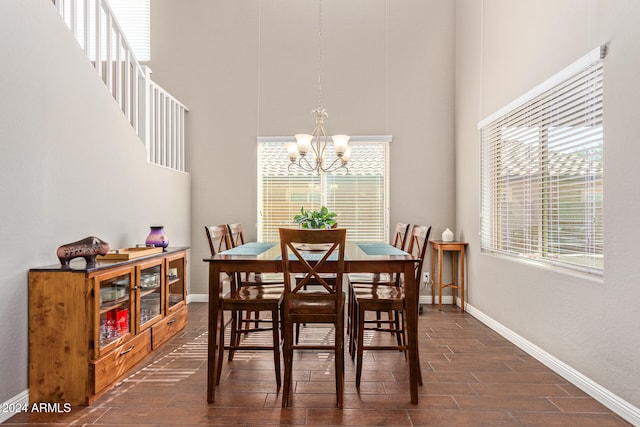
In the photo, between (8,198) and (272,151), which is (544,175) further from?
(8,198)

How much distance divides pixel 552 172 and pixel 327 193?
2.63 metres

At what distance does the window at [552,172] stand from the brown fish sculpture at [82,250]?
304 centimetres

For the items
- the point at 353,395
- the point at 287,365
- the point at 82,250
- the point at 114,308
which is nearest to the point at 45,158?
the point at 82,250

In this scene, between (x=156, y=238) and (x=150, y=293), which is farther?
(x=156, y=238)

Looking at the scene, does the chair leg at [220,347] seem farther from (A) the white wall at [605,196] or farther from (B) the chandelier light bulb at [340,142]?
(A) the white wall at [605,196]

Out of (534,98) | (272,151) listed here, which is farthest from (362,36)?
(534,98)

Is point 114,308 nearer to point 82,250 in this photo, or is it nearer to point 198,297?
point 82,250

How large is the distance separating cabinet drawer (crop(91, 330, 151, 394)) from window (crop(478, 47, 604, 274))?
306cm

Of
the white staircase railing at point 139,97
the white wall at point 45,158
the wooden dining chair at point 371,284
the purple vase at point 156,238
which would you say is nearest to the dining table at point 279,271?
the wooden dining chair at point 371,284

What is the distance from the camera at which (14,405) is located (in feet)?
6.89

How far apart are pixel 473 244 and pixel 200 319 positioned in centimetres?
305

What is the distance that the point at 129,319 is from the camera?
8.80 ft

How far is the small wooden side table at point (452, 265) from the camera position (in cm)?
442

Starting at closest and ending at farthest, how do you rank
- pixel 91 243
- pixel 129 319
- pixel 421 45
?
pixel 91 243
pixel 129 319
pixel 421 45
